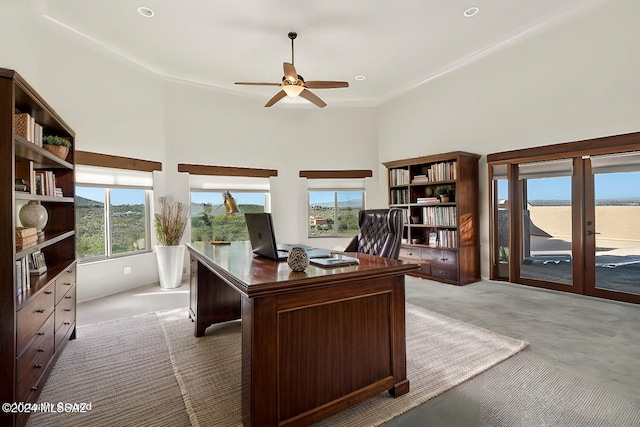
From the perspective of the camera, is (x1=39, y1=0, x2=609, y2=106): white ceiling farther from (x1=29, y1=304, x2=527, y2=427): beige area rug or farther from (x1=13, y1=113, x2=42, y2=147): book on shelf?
(x1=29, y1=304, x2=527, y2=427): beige area rug

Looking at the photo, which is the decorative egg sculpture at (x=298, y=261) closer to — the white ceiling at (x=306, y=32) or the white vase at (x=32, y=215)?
the white vase at (x=32, y=215)

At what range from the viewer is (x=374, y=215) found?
10.3 ft

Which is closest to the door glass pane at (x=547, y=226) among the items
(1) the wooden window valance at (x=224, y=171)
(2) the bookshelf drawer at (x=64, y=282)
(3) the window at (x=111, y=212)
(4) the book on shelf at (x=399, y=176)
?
(4) the book on shelf at (x=399, y=176)

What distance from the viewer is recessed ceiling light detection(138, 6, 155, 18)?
350 cm

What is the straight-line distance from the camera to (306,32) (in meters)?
4.05

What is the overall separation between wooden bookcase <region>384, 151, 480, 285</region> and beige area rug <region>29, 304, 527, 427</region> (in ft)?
6.04

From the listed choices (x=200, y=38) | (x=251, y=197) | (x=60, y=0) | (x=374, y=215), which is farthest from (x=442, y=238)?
(x=60, y=0)

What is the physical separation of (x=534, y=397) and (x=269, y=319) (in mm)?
1654

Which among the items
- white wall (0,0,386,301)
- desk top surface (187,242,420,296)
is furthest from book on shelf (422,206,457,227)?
desk top surface (187,242,420,296)

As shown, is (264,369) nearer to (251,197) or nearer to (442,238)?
(442,238)

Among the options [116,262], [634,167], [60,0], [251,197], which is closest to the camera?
[60,0]

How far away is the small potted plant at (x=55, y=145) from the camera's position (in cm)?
245

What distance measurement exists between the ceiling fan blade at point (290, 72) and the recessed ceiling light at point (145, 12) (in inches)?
66.6

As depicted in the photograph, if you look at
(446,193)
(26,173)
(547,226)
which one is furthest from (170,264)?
(547,226)
